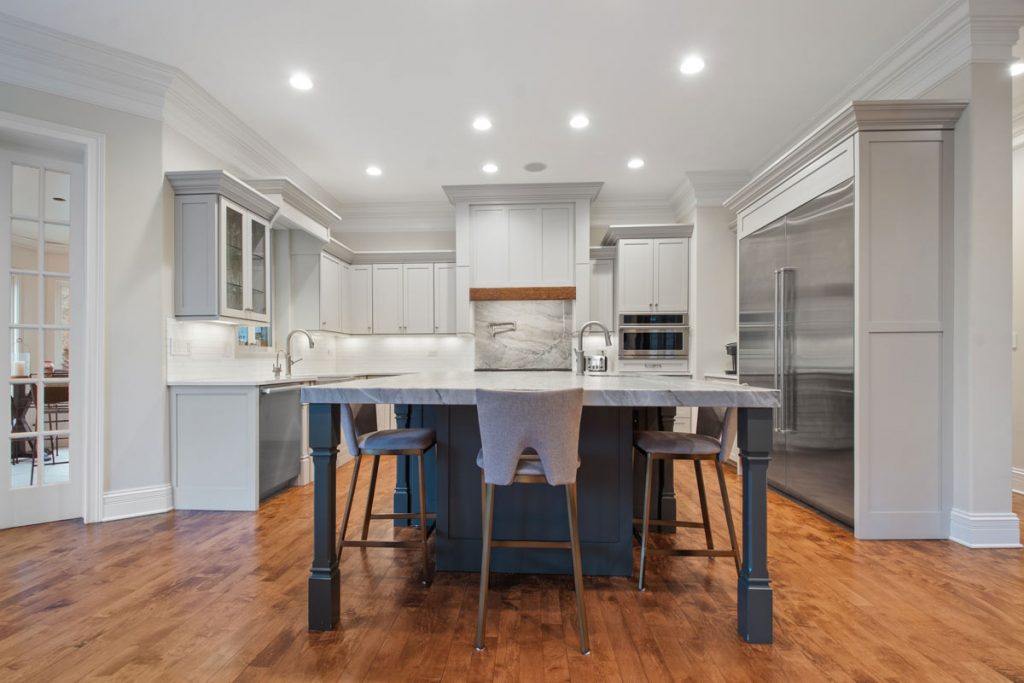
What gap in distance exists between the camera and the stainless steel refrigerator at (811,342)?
2.83 meters

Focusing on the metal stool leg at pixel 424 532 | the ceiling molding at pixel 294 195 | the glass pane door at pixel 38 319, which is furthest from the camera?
the ceiling molding at pixel 294 195

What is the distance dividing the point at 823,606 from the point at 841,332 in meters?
1.56

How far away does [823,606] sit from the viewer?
1980 millimetres

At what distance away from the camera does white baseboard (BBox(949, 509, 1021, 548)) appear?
2.56 meters


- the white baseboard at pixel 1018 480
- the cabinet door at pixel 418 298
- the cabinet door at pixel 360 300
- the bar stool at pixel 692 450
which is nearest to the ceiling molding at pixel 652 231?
the cabinet door at pixel 418 298

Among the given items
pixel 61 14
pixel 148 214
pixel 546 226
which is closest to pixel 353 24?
pixel 61 14

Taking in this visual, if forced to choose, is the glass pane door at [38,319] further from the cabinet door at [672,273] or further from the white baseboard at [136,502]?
the cabinet door at [672,273]

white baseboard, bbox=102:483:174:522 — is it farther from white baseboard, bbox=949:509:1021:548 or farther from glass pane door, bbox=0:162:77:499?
white baseboard, bbox=949:509:1021:548

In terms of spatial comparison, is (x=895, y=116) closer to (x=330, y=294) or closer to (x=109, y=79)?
(x=109, y=79)

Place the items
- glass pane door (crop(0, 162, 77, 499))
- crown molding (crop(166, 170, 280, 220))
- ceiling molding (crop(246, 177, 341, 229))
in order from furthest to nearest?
ceiling molding (crop(246, 177, 341, 229))
crown molding (crop(166, 170, 280, 220))
glass pane door (crop(0, 162, 77, 499))

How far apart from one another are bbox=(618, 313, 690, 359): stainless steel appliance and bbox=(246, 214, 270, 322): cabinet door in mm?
3574

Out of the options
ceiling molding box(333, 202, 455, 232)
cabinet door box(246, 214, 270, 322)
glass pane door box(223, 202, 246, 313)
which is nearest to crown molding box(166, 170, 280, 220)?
glass pane door box(223, 202, 246, 313)

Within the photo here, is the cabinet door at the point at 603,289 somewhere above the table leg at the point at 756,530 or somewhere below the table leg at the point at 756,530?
above

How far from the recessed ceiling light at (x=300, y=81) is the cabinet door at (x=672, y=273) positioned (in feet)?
12.2
